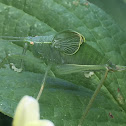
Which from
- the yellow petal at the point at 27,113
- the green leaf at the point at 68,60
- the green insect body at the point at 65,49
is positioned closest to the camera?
the yellow petal at the point at 27,113

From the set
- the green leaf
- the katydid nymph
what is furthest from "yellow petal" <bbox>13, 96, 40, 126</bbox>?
the katydid nymph

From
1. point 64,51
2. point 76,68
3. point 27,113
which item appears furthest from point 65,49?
point 27,113

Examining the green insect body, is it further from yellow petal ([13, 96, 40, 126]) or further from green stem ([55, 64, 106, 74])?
yellow petal ([13, 96, 40, 126])

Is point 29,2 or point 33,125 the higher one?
point 33,125

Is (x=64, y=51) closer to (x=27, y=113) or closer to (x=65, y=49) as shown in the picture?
(x=65, y=49)

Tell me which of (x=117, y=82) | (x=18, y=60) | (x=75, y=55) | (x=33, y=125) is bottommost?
(x=18, y=60)

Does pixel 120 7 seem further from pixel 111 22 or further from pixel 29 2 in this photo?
pixel 29 2

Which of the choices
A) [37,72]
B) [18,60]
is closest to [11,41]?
[18,60]

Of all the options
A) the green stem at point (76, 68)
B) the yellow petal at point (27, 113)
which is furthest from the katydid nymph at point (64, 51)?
the yellow petal at point (27, 113)

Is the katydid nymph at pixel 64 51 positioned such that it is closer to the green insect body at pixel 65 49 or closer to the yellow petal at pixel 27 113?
the green insect body at pixel 65 49
